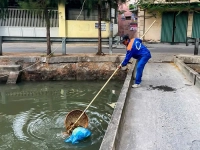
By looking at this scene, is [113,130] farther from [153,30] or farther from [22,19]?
[153,30]

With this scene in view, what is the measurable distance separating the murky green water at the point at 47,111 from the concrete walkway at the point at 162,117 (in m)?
1.17

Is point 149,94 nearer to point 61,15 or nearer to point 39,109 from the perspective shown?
point 39,109

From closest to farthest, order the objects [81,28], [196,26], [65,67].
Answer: [65,67] < [81,28] < [196,26]

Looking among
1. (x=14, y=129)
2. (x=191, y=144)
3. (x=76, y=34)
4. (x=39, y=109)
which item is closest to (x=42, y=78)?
(x=39, y=109)

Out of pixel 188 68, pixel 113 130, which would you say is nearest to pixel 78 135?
pixel 113 130

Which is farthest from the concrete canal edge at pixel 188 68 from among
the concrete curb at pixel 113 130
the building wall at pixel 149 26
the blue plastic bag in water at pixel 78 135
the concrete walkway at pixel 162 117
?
the building wall at pixel 149 26

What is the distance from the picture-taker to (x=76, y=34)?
693 inches

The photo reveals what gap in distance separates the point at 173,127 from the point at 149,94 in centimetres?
205

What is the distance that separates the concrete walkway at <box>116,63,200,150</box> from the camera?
4082 millimetres

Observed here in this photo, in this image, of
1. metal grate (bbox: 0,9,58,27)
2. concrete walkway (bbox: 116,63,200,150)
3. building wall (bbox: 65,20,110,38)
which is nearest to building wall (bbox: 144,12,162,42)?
building wall (bbox: 65,20,110,38)

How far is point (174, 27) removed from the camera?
18.8 m

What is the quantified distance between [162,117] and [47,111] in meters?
3.89

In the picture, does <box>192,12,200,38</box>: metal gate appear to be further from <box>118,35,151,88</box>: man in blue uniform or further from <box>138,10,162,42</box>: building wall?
<box>118,35,151,88</box>: man in blue uniform

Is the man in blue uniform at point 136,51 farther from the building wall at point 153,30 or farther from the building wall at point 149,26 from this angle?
the building wall at point 153,30
